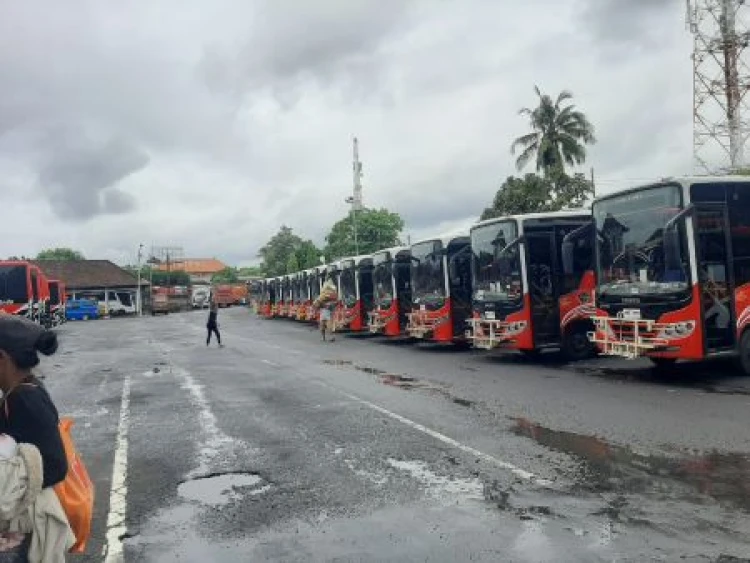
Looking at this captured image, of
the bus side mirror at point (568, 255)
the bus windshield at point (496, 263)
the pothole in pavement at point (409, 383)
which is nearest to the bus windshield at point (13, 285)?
the pothole in pavement at point (409, 383)

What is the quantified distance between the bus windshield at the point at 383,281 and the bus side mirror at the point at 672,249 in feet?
40.5

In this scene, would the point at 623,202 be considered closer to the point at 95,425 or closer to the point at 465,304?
the point at 465,304

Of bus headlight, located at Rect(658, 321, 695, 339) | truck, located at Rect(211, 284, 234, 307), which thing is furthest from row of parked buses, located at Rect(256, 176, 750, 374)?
truck, located at Rect(211, 284, 234, 307)

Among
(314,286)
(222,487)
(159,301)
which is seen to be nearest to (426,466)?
(222,487)

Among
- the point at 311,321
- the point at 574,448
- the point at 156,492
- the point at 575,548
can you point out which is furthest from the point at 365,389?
the point at 311,321

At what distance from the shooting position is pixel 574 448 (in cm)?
737

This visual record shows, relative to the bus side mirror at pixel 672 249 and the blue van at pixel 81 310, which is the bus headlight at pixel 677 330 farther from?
the blue van at pixel 81 310

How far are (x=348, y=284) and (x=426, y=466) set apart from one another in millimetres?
21150

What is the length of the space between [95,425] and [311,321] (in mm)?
29128

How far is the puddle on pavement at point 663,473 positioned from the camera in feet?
18.7

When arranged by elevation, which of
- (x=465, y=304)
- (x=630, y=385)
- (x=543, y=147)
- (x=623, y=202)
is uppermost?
(x=543, y=147)

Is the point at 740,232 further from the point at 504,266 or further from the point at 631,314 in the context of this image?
the point at 504,266

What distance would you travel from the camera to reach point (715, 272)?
38.1ft

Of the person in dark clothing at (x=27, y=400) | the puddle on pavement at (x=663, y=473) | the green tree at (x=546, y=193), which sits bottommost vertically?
the puddle on pavement at (x=663, y=473)
